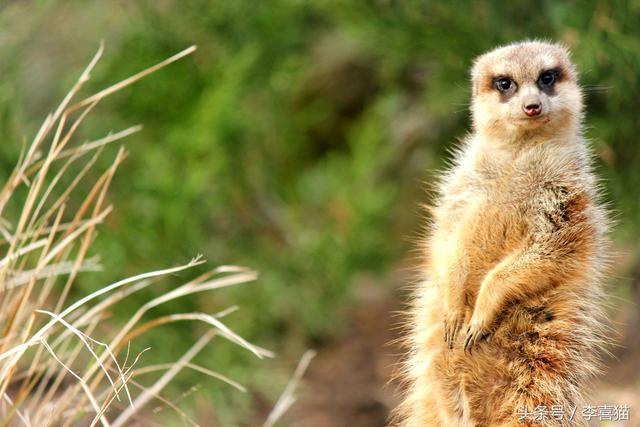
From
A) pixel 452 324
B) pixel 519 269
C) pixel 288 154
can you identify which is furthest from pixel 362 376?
pixel 519 269

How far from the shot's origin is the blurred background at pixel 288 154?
412 cm

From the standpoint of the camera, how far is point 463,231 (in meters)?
2.30

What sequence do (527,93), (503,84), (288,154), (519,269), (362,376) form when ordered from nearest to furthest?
(519,269)
(527,93)
(503,84)
(362,376)
(288,154)

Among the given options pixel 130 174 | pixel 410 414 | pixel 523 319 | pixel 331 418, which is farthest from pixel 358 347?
pixel 523 319

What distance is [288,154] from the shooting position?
549 cm

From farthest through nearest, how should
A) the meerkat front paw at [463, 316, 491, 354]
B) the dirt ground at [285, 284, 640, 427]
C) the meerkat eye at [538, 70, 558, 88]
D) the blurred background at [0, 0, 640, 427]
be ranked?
1. the dirt ground at [285, 284, 640, 427]
2. the blurred background at [0, 0, 640, 427]
3. the meerkat eye at [538, 70, 558, 88]
4. the meerkat front paw at [463, 316, 491, 354]

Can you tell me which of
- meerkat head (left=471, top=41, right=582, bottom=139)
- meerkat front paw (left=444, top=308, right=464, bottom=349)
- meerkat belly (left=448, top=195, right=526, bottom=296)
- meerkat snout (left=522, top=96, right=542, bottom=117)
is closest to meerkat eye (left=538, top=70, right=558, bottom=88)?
meerkat head (left=471, top=41, right=582, bottom=139)

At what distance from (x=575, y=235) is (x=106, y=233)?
7.94 feet

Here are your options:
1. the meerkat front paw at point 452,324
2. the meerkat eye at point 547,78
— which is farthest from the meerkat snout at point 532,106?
the meerkat front paw at point 452,324

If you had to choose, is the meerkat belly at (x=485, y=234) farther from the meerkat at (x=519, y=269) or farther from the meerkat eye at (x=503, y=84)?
the meerkat eye at (x=503, y=84)

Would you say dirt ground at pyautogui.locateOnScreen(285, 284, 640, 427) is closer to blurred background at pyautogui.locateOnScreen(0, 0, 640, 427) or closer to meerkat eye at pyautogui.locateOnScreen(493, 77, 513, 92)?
blurred background at pyautogui.locateOnScreen(0, 0, 640, 427)

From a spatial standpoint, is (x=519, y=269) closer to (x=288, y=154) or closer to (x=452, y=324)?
(x=452, y=324)

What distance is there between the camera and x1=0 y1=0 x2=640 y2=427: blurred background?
13.5ft

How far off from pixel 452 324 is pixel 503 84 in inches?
23.8
